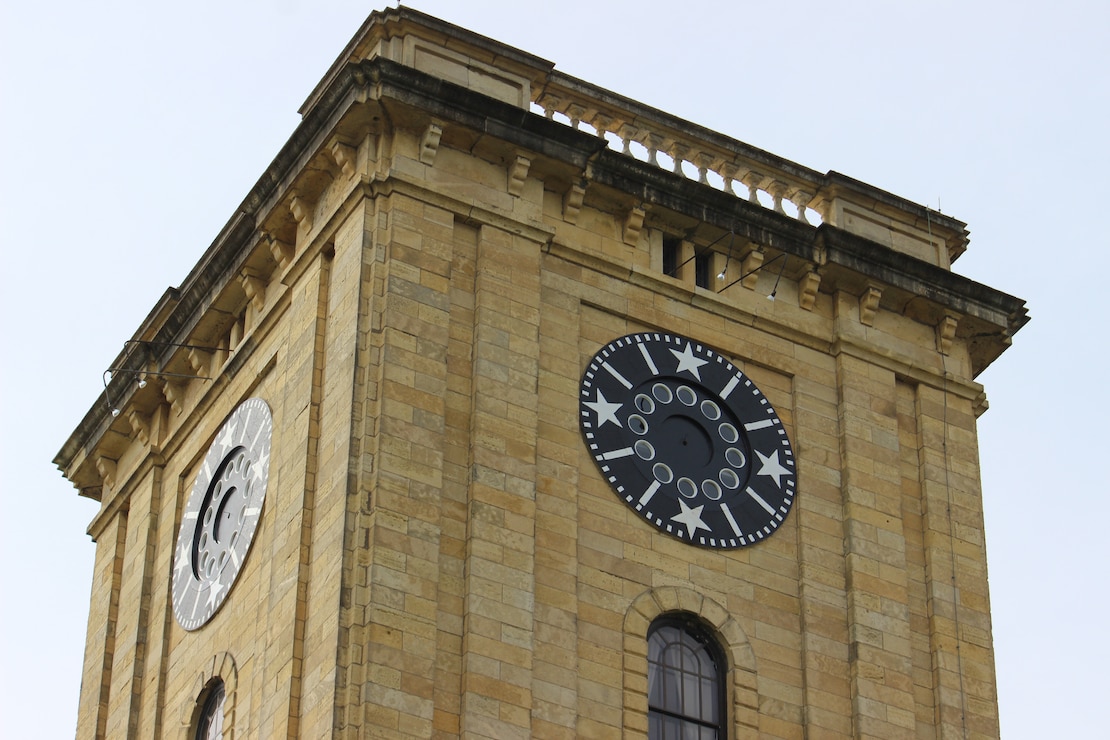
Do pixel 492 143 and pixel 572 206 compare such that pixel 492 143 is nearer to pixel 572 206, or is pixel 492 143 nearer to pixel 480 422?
→ pixel 572 206

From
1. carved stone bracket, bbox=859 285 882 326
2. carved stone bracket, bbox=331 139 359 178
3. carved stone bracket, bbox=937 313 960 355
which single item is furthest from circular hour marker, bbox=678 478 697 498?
carved stone bracket, bbox=331 139 359 178

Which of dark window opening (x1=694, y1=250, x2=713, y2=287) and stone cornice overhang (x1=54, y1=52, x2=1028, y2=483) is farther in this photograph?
dark window opening (x1=694, y1=250, x2=713, y2=287)

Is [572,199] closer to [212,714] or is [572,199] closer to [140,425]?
[140,425]

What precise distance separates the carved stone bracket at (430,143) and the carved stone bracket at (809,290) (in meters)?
5.57

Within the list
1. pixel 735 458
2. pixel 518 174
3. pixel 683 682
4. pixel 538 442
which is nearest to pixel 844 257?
pixel 735 458

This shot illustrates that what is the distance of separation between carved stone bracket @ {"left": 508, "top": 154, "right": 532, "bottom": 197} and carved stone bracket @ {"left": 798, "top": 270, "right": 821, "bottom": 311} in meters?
4.32

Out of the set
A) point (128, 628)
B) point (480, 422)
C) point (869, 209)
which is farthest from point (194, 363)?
point (869, 209)

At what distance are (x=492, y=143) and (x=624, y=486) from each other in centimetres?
471

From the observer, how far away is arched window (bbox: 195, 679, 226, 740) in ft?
128

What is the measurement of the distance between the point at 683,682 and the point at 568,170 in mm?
6855

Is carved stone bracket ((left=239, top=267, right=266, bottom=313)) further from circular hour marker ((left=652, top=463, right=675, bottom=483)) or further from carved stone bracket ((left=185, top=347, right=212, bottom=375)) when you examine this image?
circular hour marker ((left=652, top=463, right=675, bottom=483))

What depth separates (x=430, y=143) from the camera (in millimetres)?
39344

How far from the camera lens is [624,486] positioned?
38.5m

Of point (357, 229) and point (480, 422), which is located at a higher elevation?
point (357, 229)
